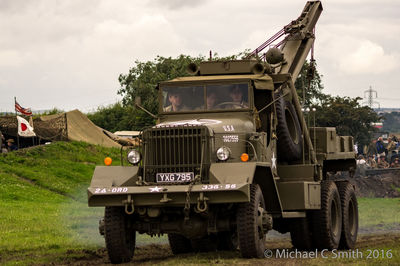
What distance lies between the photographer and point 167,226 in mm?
13719

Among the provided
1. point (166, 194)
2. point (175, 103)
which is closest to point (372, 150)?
point (175, 103)

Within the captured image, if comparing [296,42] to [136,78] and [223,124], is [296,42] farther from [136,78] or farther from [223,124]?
[136,78]

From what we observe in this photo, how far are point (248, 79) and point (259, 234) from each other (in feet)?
10.3

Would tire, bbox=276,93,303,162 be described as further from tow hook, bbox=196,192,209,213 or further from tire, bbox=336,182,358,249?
tow hook, bbox=196,192,209,213

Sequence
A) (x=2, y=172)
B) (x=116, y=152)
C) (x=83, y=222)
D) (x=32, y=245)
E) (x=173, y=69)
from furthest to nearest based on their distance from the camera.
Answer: (x=173, y=69)
(x=116, y=152)
(x=2, y=172)
(x=83, y=222)
(x=32, y=245)

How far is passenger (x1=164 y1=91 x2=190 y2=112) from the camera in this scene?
1553cm

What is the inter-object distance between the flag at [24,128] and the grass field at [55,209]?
50.4 inches

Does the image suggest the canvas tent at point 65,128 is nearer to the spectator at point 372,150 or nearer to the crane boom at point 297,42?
the spectator at point 372,150

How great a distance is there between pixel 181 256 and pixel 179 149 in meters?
1.88

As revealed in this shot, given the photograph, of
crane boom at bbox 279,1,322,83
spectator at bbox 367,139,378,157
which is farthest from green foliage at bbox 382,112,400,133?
crane boom at bbox 279,1,322,83

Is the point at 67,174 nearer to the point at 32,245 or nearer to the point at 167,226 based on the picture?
the point at 32,245

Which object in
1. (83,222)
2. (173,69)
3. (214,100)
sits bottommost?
(83,222)

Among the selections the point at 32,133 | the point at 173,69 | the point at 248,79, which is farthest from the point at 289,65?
the point at 173,69

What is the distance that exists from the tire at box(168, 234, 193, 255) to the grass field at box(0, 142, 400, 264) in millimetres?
1467
